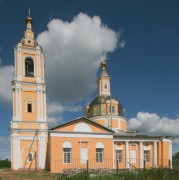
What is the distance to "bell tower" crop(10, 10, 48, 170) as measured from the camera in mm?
28234

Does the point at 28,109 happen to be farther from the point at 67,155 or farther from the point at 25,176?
the point at 25,176

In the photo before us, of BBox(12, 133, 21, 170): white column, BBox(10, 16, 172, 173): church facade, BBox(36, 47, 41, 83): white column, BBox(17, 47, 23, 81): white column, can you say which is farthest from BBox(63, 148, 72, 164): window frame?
BBox(17, 47, 23, 81): white column

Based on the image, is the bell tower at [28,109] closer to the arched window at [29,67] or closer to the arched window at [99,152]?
the arched window at [29,67]

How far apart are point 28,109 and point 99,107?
12870 millimetres

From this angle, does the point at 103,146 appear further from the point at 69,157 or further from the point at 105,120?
the point at 105,120

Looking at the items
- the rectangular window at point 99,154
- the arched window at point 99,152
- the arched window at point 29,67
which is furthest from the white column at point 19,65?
the rectangular window at point 99,154

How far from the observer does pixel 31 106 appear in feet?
97.2

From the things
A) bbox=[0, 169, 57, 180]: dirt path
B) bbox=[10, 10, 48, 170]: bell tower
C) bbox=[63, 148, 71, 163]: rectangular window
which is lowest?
bbox=[0, 169, 57, 180]: dirt path

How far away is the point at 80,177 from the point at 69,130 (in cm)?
1352

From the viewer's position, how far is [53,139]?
85.6 ft

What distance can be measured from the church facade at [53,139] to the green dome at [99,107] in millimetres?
9206

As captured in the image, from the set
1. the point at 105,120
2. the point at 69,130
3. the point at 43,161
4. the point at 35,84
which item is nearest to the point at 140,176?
the point at 69,130

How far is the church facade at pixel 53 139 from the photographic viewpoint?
87.8ft

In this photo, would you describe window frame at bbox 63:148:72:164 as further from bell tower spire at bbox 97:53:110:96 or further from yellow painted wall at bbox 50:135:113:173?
bell tower spire at bbox 97:53:110:96
